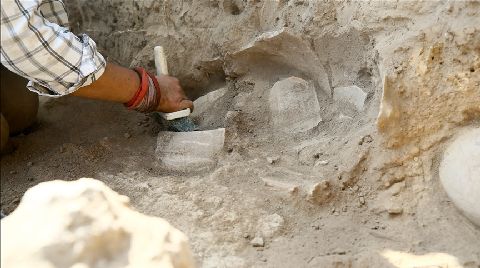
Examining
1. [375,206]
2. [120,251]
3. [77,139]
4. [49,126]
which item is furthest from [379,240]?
[49,126]

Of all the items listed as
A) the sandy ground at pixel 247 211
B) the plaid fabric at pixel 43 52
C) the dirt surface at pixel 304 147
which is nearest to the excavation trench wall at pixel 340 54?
the dirt surface at pixel 304 147

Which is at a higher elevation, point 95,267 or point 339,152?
point 339,152

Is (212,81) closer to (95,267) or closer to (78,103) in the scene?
(78,103)

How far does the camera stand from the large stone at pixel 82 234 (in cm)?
75

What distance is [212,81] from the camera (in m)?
1.72

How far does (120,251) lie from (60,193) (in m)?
0.13

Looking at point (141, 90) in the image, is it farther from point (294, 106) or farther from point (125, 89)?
point (294, 106)

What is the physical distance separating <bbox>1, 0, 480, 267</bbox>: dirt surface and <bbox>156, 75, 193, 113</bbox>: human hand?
2.9 inches

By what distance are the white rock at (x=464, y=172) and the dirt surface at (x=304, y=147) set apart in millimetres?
29

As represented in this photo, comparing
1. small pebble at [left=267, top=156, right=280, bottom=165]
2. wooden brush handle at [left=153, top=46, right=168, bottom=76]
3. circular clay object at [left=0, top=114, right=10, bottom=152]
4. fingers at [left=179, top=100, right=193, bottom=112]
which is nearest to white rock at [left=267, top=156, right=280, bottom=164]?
small pebble at [left=267, top=156, right=280, bottom=165]

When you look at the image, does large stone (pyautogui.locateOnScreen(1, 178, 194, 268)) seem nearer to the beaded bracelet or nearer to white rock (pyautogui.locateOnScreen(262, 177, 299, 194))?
white rock (pyautogui.locateOnScreen(262, 177, 299, 194))

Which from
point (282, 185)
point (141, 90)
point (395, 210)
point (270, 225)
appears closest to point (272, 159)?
point (282, 185)

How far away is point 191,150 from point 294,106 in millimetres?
300

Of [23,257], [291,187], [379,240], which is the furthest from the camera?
[291,187]
